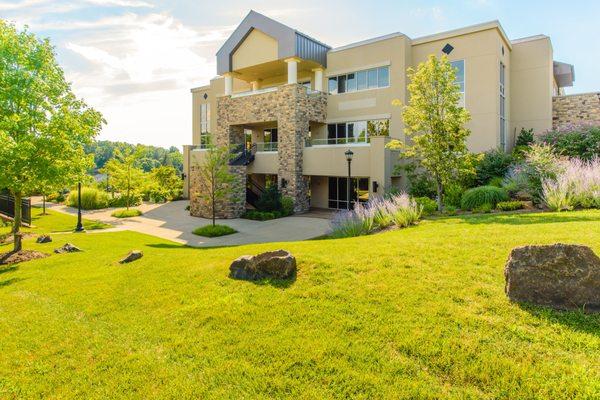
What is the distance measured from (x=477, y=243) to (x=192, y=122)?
33635 mm

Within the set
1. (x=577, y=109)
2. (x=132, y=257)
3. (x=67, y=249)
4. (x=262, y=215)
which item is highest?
(x=577, y=109)

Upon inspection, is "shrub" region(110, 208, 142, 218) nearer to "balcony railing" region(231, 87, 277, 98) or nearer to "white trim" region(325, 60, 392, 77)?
"balcony railing" region(231, 87, 277, 98)

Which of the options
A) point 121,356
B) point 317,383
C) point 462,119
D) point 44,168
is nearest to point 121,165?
point 44,168

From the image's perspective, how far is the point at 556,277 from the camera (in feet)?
15.8

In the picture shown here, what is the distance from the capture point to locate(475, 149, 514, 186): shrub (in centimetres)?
1803

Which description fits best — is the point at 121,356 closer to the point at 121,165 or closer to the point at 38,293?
the point at 38,293

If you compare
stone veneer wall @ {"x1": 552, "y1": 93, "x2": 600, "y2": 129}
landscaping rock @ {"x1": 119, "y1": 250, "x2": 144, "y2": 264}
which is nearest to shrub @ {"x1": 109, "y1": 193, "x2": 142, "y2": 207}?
landscaping rock @ {"x1": 119, "y1": 250, "x2": 144, "y2": 264}

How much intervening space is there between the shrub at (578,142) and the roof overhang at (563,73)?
28.0 feet

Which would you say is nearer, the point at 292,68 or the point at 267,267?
the point at 267,267

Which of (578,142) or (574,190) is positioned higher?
Result: (578,142)

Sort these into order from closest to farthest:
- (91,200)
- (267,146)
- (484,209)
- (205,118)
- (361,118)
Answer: (484,209)
(361,118)
(267,146)
(91,200)
(205,118)

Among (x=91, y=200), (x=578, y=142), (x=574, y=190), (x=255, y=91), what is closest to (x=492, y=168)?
(x=578, y=142)

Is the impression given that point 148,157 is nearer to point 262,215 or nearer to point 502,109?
point 262,215

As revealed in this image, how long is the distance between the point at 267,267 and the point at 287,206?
15.9 m
